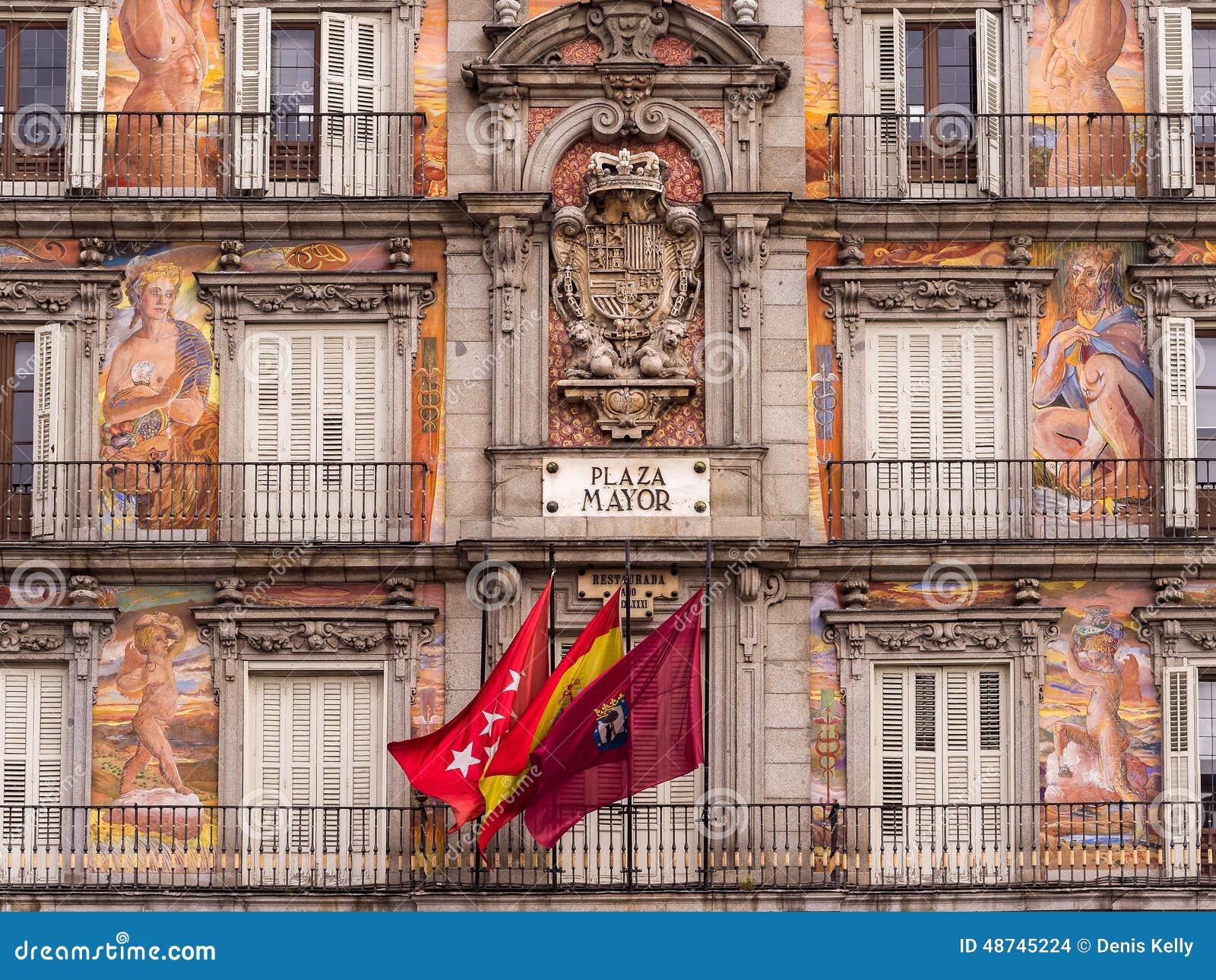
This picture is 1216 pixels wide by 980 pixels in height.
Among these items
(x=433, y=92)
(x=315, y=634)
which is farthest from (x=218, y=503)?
(x=433, y=92)

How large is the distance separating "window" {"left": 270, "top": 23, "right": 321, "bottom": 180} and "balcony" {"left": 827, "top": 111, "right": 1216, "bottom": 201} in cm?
542

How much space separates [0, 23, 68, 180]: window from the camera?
92.2ft

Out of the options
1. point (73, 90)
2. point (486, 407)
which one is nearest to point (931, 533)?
point (486, 407)

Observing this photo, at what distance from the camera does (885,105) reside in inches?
1114

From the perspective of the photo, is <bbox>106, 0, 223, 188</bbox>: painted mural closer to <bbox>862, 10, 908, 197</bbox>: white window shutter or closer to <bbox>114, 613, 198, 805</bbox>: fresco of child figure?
<bbox>114, 613, 198, 805</bbox>: fresco of child figure

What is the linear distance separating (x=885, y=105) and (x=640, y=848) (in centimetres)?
813

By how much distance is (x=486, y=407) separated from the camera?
90.3 ft

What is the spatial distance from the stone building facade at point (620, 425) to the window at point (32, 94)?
0.05 meters

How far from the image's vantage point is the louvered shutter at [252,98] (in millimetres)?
27953

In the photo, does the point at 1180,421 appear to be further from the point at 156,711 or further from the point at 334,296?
the point at 156,711

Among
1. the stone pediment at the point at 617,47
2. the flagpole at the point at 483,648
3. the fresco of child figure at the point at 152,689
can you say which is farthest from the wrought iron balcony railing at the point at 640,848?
the stone pediment at the point at 617,47

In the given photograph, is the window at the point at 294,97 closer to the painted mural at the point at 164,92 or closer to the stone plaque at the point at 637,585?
the painted mural at the point at 164,92

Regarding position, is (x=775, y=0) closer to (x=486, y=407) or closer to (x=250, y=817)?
(x=486, y=407)

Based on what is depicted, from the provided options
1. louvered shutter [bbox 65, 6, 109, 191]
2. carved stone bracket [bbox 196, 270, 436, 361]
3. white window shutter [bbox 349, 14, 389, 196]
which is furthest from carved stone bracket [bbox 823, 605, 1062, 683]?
louvered shutter [bbox 65, 6, 109, 191]
